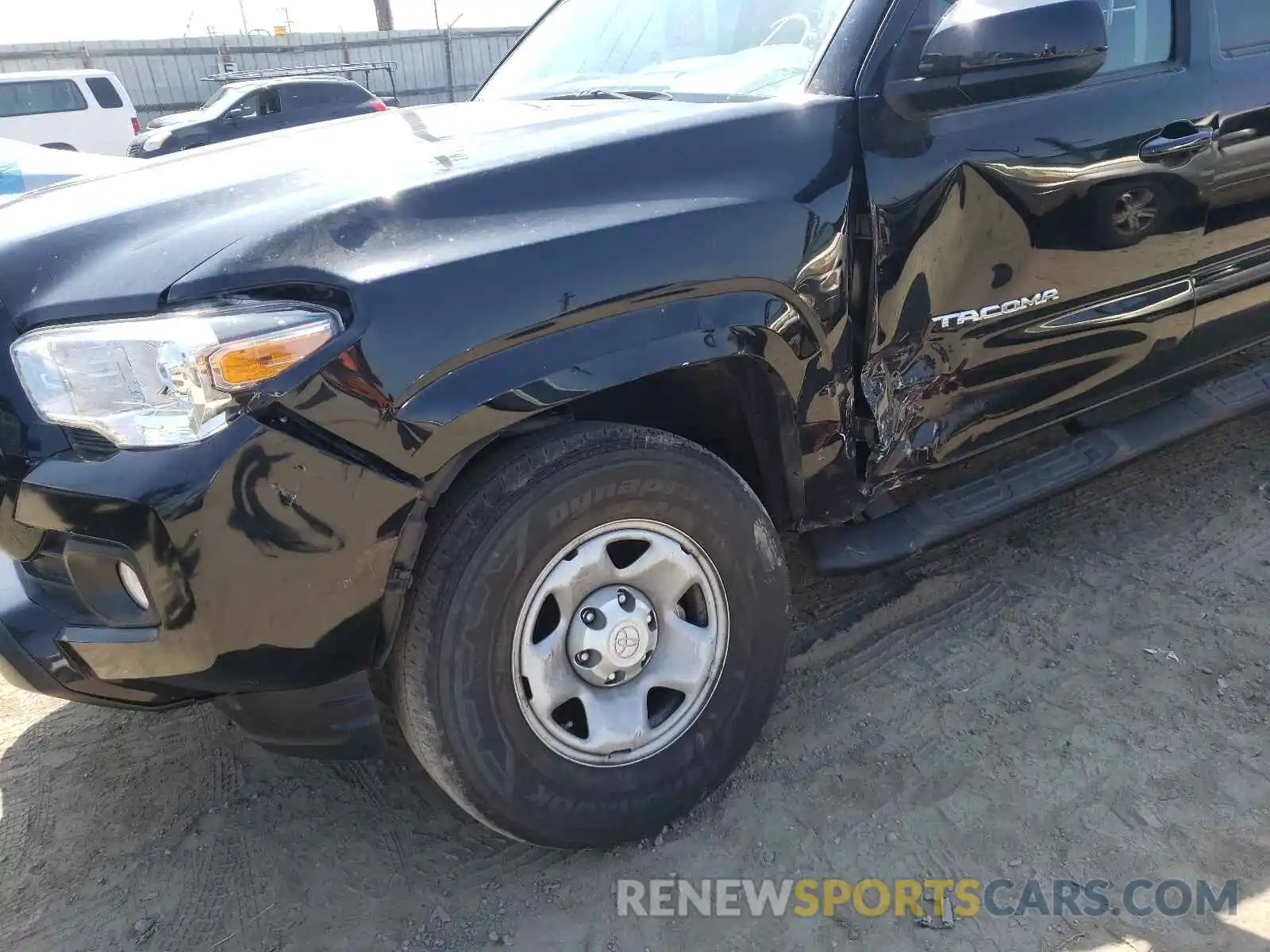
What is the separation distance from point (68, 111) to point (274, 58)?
27.9 ft

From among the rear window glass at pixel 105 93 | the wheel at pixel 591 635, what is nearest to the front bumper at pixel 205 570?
the wheel at pixel 591 635

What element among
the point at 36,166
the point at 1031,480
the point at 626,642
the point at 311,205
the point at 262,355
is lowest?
the point at 1031,480

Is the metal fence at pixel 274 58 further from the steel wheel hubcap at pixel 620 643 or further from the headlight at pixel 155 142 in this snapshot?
the steel wheel hubcap at pixel 620 643

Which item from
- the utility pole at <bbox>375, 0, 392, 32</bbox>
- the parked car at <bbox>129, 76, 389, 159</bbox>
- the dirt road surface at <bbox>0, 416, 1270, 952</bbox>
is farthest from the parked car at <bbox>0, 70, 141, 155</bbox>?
the utility pole at <bbox>375, 0, 392, 32</bbox>

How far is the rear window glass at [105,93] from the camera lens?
45.9ft

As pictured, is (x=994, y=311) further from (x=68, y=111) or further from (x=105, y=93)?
(x=105, y=93)

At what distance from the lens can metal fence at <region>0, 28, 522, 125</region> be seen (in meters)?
19.2

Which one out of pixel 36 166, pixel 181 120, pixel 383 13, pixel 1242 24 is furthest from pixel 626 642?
pixel 383 13

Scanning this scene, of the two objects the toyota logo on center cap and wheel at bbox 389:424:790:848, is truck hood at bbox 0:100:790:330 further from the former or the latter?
the toyota logo on center cap

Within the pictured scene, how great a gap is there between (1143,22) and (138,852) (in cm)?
329

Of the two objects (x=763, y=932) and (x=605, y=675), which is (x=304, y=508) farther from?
(x=763, y=932)

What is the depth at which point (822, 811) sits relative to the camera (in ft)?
7.37

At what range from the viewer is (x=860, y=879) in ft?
6.78

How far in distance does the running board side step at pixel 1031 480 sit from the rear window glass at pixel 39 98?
14999mm
